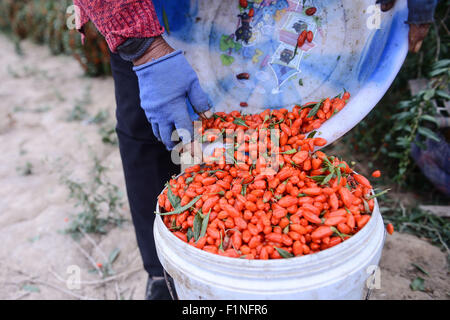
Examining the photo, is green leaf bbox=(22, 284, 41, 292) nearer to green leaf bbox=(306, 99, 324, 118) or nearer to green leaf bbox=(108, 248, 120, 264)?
green leaf bbox=(108, 248, 120, 264)

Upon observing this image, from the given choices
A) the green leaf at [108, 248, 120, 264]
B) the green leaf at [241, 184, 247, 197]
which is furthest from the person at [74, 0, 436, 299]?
the green leaf at [108, 248, 120, 264]

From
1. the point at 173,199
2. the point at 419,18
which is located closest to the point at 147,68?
the point at 173,199

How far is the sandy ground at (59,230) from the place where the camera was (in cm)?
206

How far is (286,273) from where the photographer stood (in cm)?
104

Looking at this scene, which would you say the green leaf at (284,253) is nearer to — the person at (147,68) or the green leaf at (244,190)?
the green leaf at (244,190)

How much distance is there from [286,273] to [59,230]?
81.5 inches

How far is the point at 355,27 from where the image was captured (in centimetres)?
167

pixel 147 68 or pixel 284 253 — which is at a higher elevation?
pixel 147 68

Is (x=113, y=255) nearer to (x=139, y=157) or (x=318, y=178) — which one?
(x=139, y=157)

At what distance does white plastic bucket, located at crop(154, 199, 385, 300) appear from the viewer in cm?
104

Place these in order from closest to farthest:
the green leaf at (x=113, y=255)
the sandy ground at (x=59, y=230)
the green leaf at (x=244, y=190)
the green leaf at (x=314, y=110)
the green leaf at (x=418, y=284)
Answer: the green leaf at (x=244, y=190)
the green leaf at (x=314, y=110)
the green leaf at (x=418, y=284)
the sandy ground at (x=59, y=230)
the green leaf at (x=113, y=255)

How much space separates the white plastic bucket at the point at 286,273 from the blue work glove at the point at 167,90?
0.50 metres

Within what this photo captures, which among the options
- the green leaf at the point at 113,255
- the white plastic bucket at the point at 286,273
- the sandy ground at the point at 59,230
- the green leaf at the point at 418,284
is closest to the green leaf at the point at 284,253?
the white plastic bucket at the point at 286,273

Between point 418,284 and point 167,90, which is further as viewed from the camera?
point 418,284
